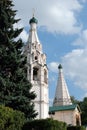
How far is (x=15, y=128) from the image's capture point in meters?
17.1

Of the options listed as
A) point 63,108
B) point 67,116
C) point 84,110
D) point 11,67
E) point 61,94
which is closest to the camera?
point 11,67

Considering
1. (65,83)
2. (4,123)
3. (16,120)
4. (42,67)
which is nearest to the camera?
(4,123)

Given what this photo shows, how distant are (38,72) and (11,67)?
28.4 m

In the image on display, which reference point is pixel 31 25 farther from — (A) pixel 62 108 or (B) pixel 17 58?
(B) pixel 17 58

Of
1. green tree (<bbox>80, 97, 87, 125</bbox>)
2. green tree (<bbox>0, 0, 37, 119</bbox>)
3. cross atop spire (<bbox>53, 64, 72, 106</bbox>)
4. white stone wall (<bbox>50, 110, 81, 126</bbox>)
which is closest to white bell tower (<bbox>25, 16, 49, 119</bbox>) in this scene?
white stone wall (<bbox>50, 110, 81, 126</bbox>)

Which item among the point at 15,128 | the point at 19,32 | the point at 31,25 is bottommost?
the point at 15,128

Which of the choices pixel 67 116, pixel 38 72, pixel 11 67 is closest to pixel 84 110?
pixel 67 116

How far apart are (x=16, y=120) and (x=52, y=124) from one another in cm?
341

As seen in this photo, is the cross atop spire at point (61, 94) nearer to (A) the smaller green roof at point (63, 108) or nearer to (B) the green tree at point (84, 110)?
(A) the smaller green roof at point (63, 108)

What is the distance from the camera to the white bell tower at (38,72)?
46.8 metres

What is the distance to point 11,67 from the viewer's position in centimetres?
2038

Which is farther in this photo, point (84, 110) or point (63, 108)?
point (84, 110)

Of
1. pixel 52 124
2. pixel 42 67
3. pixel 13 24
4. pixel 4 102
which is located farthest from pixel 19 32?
pixel 42 67

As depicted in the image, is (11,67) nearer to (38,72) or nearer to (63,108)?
(38,72)
